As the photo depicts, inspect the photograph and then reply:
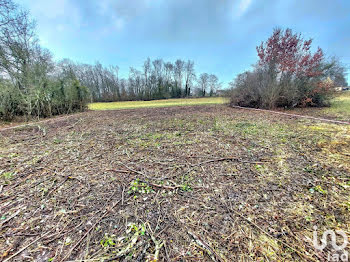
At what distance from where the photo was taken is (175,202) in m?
1.61

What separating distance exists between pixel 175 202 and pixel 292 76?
11.4 metres

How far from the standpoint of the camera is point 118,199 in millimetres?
1668

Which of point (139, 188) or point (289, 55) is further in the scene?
point (289, 55)

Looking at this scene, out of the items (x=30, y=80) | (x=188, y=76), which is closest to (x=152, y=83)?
(x=188, y=76)

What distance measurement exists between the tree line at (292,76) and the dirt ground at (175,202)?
7.33 metres

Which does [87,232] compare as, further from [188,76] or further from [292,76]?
[188,76]

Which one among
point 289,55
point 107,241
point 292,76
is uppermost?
point 289,55

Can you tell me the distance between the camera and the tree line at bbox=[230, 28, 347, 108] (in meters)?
8.48

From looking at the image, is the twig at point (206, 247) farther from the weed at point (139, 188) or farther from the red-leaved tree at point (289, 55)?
the red-leaved tree at point (289, 55)

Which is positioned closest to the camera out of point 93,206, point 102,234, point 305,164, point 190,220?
point 102,234

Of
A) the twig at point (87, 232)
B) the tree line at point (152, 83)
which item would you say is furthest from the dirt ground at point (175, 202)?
the tree line at point (152, 83)

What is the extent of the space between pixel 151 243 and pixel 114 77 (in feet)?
139

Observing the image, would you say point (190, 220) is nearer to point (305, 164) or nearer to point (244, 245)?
point (244, 245)

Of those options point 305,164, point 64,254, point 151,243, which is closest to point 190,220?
point 151,243
